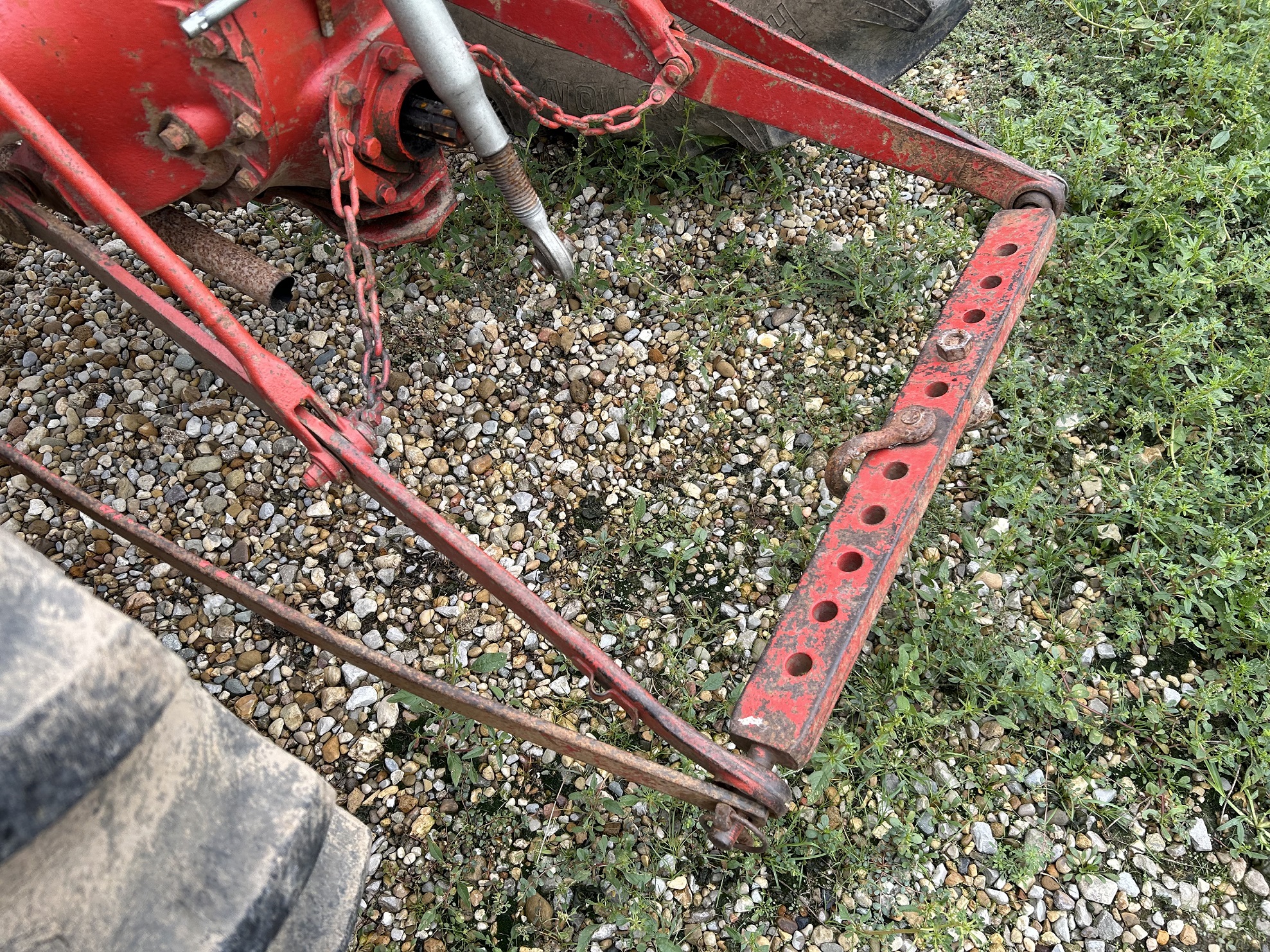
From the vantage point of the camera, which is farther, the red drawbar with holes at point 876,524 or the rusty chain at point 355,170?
the rusty chain at point 355,170

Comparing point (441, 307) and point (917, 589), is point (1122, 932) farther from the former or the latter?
point (441, 307)

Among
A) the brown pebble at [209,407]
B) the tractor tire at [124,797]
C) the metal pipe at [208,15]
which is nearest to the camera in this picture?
the tractor tire at [124,797]

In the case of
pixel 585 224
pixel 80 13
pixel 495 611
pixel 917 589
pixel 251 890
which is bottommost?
pixel 917 589

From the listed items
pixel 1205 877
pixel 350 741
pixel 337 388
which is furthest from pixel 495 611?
pixel 1205 877

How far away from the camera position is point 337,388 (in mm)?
2891

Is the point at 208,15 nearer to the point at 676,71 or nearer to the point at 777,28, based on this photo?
the point at 676,71

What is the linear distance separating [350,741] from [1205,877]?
6.67ft

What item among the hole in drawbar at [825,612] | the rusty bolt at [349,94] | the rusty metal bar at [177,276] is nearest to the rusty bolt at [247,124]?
the rusty bolt at [349,94]

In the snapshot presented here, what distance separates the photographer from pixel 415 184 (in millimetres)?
2467

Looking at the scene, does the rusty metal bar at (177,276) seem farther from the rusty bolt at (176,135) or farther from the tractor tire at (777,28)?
the tractor tire at (777,28)

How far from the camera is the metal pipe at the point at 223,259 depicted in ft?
7.19

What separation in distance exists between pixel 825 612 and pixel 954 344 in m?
0.73

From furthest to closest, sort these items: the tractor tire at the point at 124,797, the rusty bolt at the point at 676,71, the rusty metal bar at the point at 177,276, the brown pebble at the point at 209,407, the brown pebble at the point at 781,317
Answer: the brown pebble at the point at 781,317 < the brown pebble at the point at 209,407 < the rusty bolt at the point at 676,71 < the rusty metal bar at the point at 177,276 < the tractor tire at the point at 124,797

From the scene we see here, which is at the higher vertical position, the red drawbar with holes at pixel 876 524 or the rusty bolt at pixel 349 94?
the rusty bolt at pixel 349 94
